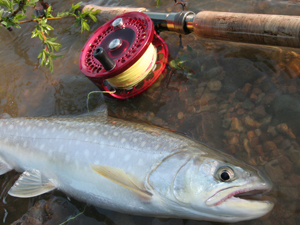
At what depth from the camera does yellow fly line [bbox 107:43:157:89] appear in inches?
112

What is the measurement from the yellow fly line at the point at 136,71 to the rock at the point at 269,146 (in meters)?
1.61

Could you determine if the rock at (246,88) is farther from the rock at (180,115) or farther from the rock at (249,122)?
the rock at (180,115)

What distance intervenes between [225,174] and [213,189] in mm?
157

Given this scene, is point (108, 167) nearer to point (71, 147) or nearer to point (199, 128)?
point (71, 147)

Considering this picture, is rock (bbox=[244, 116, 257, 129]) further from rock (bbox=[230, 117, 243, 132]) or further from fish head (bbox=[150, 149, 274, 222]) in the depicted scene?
fish head (bbox=[150, 149, 274, 222])

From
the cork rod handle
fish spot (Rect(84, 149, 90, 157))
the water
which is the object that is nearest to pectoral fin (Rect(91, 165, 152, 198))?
fish spot (Rect(84, 149, 90, 157))

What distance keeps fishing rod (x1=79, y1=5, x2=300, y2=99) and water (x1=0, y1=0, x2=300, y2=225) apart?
1.15ft

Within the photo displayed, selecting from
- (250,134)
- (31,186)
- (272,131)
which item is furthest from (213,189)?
(31,186)

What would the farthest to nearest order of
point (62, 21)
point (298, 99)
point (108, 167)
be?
point (62, 21), point (298, 99), point (108, 167)

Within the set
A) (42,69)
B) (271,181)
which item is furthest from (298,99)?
(42,69)

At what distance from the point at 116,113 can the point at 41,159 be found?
1.11 meters

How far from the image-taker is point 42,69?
4250 millimetres

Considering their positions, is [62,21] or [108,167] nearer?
[108,167]

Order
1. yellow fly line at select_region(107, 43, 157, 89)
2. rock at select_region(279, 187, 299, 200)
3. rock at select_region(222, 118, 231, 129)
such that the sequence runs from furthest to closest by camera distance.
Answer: yellow fly line at select_region(107, 43, 157, 89), rock at select_region(222, 118, 231, 129), rock at select_region(279, 187, 299, 200)
